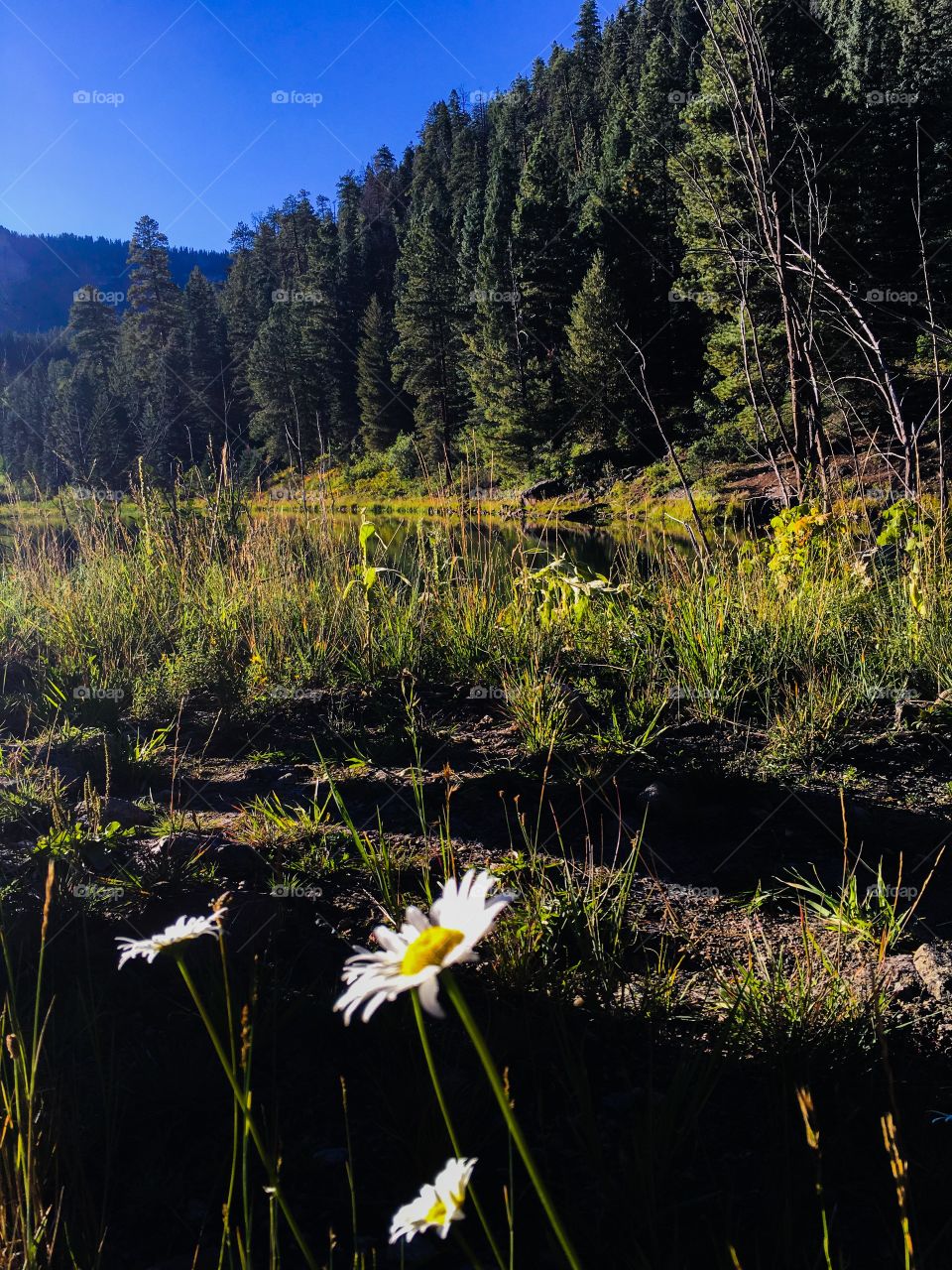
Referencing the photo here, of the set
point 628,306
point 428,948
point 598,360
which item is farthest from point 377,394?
point 428,948

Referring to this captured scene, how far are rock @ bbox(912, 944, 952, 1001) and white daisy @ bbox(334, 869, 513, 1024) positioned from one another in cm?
149

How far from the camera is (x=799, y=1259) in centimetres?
117

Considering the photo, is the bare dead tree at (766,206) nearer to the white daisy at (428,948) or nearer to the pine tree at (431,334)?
the white daisy at (428,948)

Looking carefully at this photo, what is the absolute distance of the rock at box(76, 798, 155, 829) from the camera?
2.54m

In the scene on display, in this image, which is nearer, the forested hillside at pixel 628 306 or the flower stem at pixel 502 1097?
the flower stem at pixel 502 1097

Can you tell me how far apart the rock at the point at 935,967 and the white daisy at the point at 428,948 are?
149 cm

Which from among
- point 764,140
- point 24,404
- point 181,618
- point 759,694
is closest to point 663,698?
point 759,694

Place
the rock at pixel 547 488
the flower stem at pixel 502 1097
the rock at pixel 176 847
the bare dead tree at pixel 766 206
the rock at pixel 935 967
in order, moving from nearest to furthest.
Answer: the flower stem at pixel 502 1097
the rock at pixel 935 967
the rock at pixel 176 847
the bare dead tree at pixel 766 206
the rock at pixel 547 488

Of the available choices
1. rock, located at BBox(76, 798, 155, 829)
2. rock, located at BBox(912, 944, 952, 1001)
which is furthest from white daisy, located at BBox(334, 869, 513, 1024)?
rock, located at BBox(76, 798, 155, 829)

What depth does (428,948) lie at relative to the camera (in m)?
0.65

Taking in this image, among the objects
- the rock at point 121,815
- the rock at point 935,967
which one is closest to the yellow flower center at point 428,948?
the rock at point 935,967

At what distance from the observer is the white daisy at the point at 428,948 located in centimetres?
58

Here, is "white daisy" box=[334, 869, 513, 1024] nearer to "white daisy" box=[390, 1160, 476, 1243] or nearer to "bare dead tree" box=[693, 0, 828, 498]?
"white daisy" box=[390, 1160, 476, 1243]

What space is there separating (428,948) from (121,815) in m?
2.27
